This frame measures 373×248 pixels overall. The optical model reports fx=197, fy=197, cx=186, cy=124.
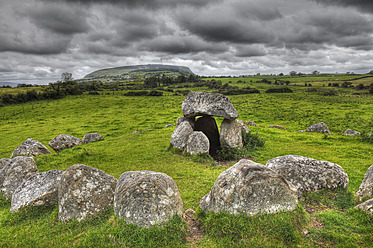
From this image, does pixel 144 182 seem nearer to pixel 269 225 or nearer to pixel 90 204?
pixel 90 204

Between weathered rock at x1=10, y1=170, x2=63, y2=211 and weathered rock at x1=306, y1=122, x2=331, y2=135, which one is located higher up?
weathered rock at x1=10, y1=170, x2=63, y2=211

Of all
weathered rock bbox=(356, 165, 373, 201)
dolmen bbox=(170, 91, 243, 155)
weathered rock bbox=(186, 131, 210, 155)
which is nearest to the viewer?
weathered rock bbox=(356, 165, 373, 201)

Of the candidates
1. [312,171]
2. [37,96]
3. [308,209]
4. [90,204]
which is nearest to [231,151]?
[312,171]

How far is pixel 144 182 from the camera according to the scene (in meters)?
6.77

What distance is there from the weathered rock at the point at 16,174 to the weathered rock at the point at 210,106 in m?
11.6

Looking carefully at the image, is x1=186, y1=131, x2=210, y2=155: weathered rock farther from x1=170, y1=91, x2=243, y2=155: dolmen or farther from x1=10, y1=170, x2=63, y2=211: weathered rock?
x1=10, y1=170, x2=63, y2=211: weathered rock

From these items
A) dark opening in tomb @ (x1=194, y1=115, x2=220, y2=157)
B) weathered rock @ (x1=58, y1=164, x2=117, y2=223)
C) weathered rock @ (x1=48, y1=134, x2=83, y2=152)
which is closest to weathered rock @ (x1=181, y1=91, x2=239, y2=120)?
dark opening in tomb @ (x1=194, y1=115, x2=220, y2=157)

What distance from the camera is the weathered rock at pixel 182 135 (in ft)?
54.2

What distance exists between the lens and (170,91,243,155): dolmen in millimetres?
15750

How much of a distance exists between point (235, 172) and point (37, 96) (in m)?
82.7

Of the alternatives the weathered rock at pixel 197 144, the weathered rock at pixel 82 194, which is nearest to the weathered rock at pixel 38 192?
the weathered rock at pixel 82 194

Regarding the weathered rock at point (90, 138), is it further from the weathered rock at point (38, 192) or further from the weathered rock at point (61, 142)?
the weathered rock at point (38, 192)

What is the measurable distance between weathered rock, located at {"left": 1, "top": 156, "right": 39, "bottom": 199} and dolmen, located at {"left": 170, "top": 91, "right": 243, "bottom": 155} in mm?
9772

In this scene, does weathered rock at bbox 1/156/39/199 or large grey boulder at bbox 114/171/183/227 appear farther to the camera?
weathered rock at bbox 1/156/39/199
